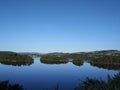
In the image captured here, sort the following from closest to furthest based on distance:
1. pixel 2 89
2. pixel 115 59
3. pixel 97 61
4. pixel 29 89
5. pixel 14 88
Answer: pixel 2 89 → pixel 14 88 → pixel 29 89 → pixel 115 59 → pixel 97 61

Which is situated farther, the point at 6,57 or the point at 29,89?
the point at 6,57

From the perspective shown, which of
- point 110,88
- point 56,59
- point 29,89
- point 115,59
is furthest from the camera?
point 56,59

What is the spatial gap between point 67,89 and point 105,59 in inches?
4194

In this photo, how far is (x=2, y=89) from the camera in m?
14.9

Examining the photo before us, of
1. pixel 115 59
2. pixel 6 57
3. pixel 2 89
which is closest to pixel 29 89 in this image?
pixel 2 89

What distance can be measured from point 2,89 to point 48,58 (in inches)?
6435

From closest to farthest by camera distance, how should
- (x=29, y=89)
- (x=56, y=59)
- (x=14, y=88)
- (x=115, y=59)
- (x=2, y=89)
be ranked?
(x=2, y=89) → (x=14, y=88) → (x=29, y=89) → (x=115, y=59) → (x=56, y=59)

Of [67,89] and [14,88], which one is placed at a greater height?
[14,88]

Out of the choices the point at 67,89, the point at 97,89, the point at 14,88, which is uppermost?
the point at 97,89

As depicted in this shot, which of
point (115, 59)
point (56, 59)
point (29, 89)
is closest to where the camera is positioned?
point (29, 89)

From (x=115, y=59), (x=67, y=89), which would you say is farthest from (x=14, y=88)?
(x=115, y=59)

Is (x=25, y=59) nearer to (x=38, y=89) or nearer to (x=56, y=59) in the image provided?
(x=56, y=59)

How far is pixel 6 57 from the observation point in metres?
151

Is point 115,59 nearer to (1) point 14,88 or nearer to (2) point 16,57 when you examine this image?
(2) point 16,57
